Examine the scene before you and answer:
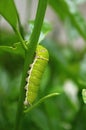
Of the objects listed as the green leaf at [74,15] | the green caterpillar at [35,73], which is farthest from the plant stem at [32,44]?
the green leaf at [74,15]

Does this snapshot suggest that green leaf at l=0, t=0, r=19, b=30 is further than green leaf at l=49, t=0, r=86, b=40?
No

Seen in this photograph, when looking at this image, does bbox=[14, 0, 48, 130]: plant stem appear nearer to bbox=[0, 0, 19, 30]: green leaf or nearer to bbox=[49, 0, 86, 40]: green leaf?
bbox=[0, 0, 19, 30]: green leaf

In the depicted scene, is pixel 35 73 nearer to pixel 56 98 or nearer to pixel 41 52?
pixel 41 52

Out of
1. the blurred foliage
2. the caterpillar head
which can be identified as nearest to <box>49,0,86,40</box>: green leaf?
the blurred foliage

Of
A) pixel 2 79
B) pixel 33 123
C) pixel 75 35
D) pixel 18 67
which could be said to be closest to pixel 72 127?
pixel 33 123

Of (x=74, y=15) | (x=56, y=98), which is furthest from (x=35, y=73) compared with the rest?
(x=56, y=98)

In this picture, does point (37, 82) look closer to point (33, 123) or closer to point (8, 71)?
point (33, 123)

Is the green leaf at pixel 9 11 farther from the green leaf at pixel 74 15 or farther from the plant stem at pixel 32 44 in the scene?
the green leaf at pixel 74 15
